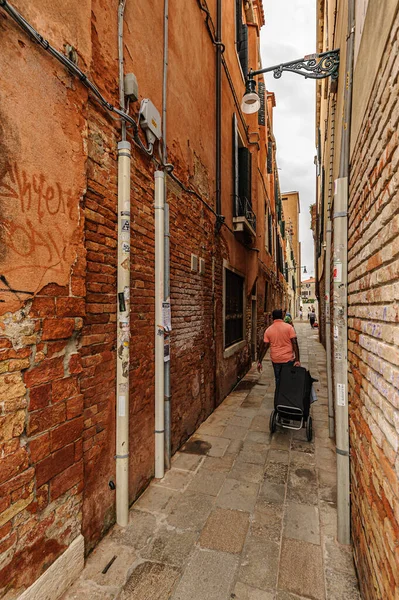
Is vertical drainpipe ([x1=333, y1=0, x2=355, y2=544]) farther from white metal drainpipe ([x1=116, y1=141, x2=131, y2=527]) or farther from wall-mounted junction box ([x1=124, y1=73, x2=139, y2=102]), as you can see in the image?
wall-mounted junction box ([x1=124, y1=73, x2=139, y2=102])

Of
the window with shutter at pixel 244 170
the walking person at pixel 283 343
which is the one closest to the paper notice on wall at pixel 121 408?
the walking person at pixel 283 343

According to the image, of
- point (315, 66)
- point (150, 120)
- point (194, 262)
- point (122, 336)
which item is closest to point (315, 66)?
point (315, 66)

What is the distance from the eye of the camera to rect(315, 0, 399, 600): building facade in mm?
1397

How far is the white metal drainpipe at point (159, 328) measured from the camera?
3.31m

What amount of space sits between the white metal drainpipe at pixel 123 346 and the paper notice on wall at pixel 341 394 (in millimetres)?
1833

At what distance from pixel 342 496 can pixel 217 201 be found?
15.8ft

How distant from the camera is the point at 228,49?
6.66 m

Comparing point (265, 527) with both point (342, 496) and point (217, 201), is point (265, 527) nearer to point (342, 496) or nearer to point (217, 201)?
point (342, 496)

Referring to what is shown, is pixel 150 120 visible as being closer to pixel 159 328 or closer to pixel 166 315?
pixel 166 315

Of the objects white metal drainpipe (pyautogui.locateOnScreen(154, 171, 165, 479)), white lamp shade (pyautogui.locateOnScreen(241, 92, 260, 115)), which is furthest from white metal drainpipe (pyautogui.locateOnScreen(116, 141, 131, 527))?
white lamp shade (pyautogui.locateOnScreen(241, 92, 260, 115))

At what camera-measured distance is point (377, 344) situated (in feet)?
5.59

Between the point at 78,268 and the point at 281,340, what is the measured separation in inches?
151

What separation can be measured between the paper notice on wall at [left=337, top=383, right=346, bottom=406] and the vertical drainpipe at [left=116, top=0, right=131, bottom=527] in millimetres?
1833

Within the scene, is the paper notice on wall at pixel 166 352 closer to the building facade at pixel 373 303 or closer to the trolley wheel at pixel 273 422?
the building facade at pixel 373 303
